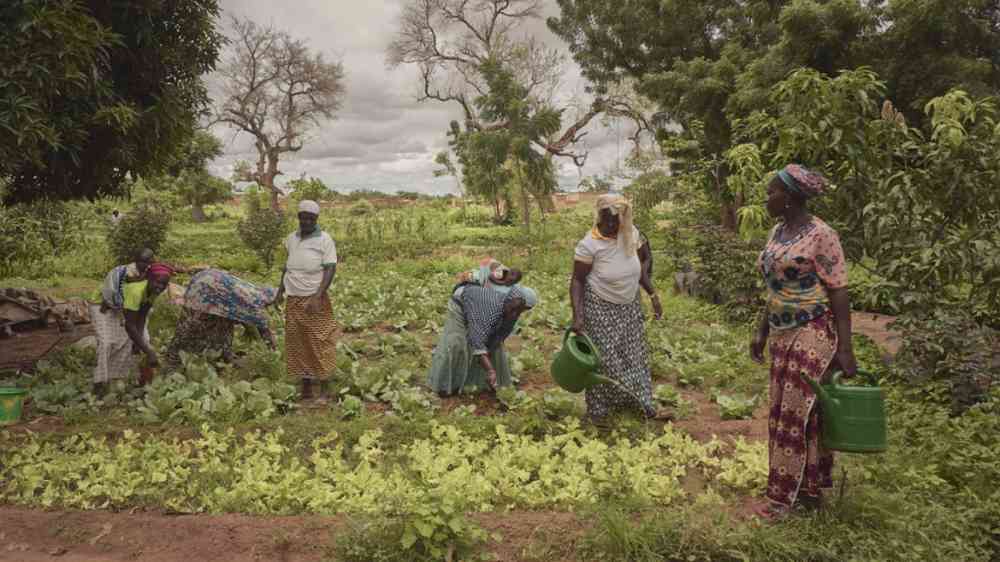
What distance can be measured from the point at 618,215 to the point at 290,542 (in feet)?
8.46

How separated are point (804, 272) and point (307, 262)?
140 inches

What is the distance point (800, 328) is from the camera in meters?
3.14

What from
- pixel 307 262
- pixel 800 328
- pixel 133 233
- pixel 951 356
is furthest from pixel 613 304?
pixel 133 233

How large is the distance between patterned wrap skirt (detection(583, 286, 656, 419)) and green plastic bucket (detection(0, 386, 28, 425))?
3848mm

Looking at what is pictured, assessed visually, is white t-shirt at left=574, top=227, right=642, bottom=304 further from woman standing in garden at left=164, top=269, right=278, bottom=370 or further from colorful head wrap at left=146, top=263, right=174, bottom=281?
woman standing in garden at left=164, top=269, right=278, bottom=370

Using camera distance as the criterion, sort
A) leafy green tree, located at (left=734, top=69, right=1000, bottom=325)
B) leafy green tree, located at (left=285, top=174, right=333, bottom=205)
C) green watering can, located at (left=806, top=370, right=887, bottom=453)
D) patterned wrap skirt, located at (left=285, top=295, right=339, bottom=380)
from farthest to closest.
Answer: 1. leafy green tree, located at (left=285, top=174, right=333, bottom=205)
2. patterned wrap skirt, located at (left=285, top=295, right=339, bottom=380)
3. leafy green tree, located at (left=734, top=69, right=1000, bottom=325)
4. green watering can, located at (left=806, top=370, right=887, bottom=453)

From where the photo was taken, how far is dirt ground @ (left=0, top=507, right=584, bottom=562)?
3133 mm

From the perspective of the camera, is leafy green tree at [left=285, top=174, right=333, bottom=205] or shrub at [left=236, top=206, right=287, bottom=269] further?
leafy green tree at [left=285, top=174, right=333, bottom=205]

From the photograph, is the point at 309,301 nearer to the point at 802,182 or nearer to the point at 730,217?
the point at 802,182

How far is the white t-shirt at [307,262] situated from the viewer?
5.26 metres

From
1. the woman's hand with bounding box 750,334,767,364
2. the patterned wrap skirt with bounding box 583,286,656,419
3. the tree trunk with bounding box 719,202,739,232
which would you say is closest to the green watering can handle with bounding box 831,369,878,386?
the woman's hand with bounding box 750,334,767,364

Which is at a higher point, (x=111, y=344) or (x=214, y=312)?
(x=214, y=312)

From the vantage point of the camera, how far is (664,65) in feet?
54.7

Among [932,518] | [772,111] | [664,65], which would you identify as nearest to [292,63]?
[664,65]
